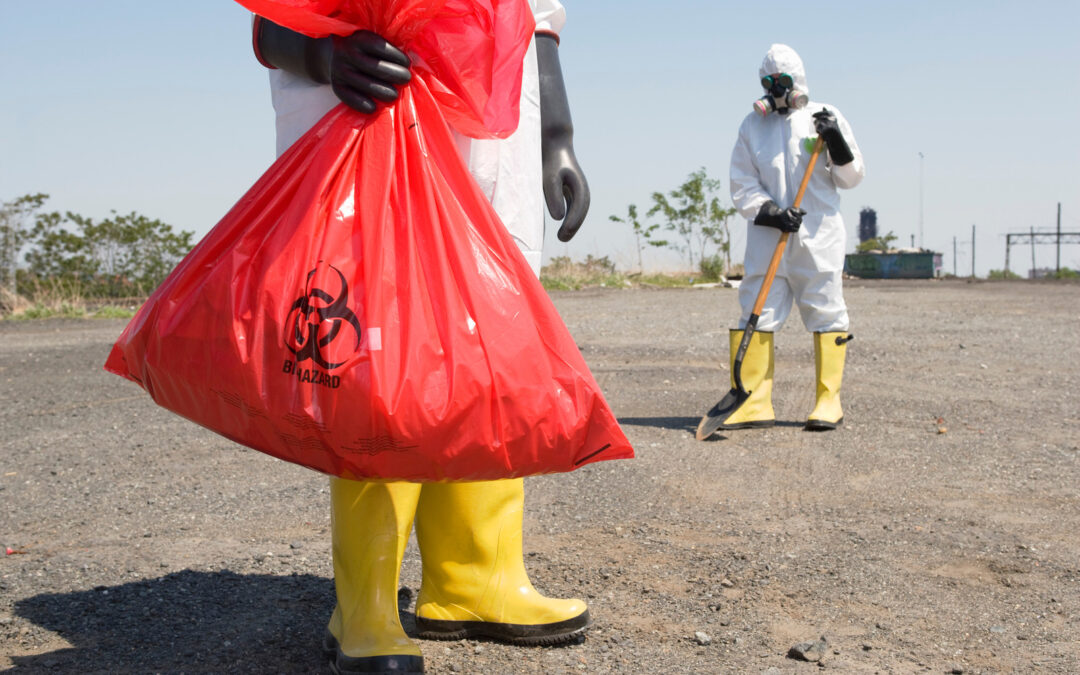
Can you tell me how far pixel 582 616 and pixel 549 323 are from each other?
79 centimetres

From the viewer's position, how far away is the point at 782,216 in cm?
494

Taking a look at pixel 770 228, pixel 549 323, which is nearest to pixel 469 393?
pixel 549 323

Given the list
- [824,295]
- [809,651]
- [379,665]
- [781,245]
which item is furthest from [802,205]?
[379,665]

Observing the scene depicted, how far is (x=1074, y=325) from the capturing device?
31.8 ft

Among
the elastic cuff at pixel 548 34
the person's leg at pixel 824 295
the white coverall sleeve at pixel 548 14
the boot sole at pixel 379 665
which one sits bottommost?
the boot sole at pixel 379 665

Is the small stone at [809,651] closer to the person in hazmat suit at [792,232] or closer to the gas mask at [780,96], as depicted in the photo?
the person in hazmat suit at [792,232]

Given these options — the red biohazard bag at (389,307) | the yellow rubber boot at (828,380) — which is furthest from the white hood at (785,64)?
the red biohazard bag at (389,307)

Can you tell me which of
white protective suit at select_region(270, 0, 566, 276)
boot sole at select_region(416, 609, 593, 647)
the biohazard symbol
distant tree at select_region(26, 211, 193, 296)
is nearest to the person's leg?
boot sole at select_region(416, 609, 593, 647)

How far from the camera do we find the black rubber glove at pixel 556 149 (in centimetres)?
235

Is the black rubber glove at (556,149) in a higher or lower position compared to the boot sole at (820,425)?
higher

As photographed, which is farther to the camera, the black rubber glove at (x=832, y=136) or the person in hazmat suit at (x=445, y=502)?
the black rubber glove at (x=832, y=136)

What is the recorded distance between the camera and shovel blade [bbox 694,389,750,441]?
15.4 feet

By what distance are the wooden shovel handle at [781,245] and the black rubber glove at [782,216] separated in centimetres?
4

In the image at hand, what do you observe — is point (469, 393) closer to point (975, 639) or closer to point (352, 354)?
point (352, 354)
